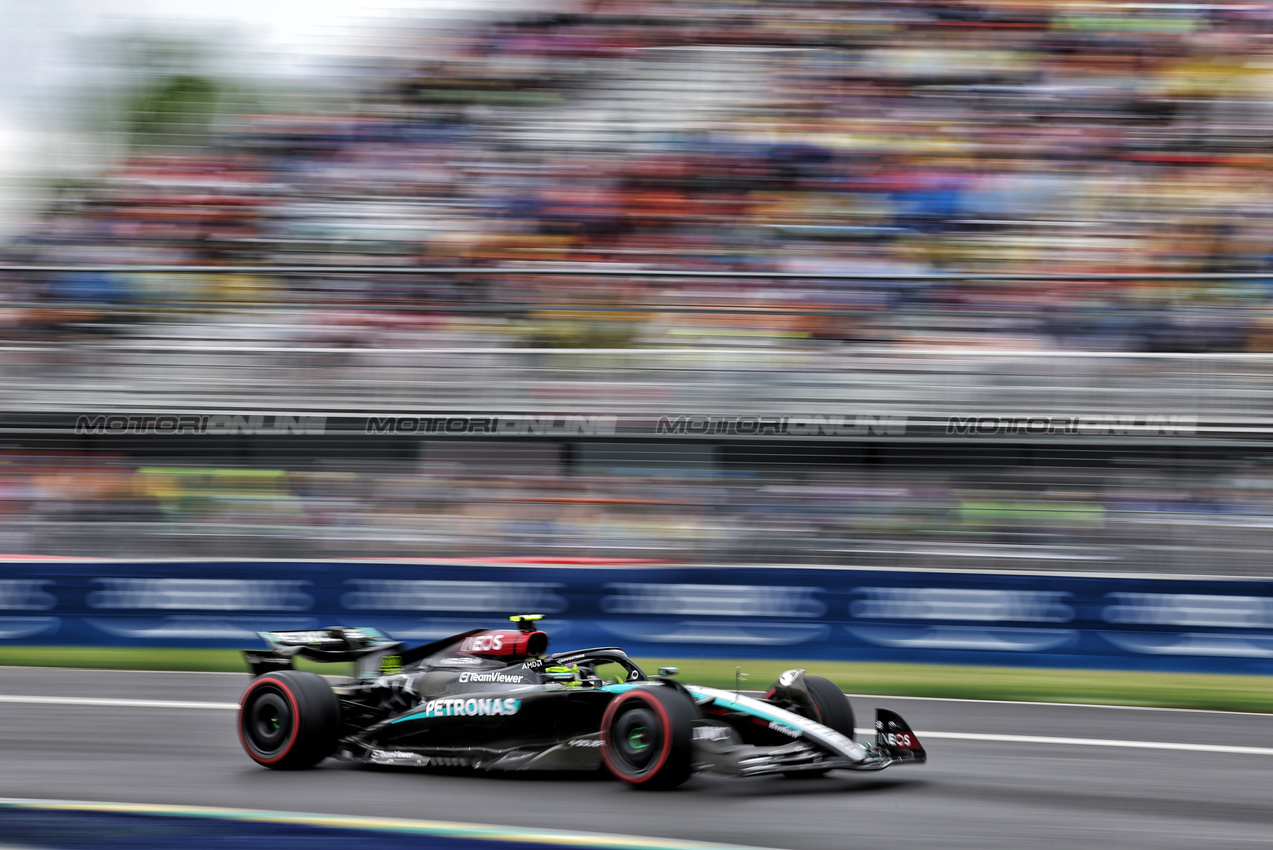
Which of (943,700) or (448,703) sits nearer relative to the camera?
(448,703)

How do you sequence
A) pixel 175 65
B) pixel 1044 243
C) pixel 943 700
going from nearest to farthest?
pixel 943 700
pixel 1044 243
pixel 175 65

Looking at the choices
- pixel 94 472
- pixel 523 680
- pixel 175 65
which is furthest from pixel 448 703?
pixel 175 65

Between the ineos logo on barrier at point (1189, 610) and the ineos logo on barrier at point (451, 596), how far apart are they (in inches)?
132

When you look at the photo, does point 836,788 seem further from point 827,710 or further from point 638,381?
point 638,381

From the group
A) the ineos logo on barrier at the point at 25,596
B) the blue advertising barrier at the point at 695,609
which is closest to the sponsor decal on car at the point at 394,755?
the blue advertising barrier at the point at 695,609

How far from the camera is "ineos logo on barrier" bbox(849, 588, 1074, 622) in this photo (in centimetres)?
839

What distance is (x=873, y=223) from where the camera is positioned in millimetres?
11102

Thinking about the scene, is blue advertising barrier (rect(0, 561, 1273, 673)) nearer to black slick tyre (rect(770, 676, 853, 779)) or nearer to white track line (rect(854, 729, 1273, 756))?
white track line (rect(854, 729, 1273, 756))

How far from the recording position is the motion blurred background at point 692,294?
9.05 meters

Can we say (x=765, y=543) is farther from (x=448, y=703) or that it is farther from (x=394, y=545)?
(x=448, y=703)

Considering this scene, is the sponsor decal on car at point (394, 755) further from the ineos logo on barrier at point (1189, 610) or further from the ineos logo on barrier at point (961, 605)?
the ineos logo on barrier at point (1189, 610)

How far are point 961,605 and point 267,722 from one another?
14.3 feet

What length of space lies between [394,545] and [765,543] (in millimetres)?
2512

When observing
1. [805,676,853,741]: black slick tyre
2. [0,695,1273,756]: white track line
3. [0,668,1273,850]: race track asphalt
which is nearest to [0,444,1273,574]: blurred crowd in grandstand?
[0,668,1273,850]: race track asphalt
